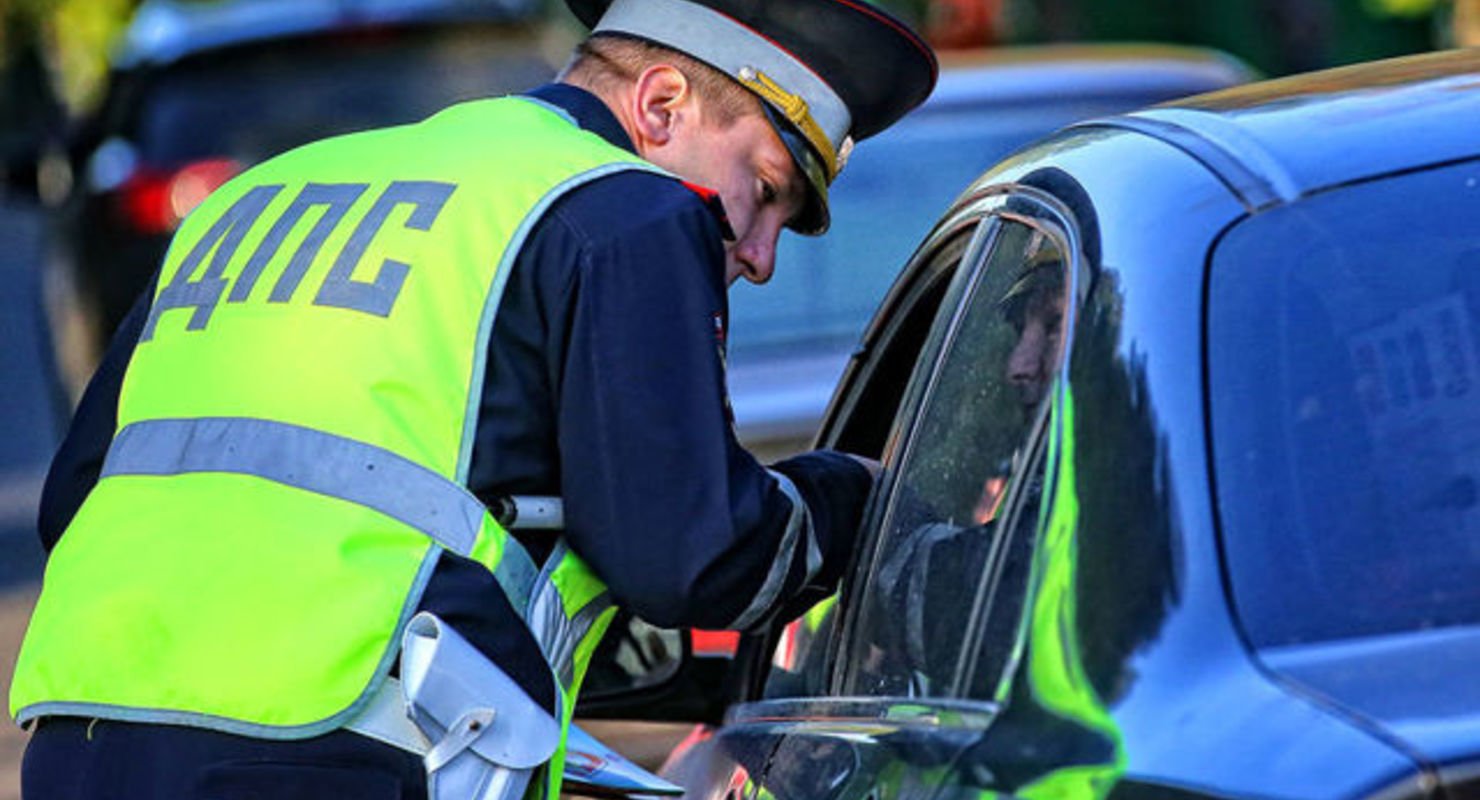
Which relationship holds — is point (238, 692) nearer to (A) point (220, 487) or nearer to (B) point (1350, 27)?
(A) point (220, 487)

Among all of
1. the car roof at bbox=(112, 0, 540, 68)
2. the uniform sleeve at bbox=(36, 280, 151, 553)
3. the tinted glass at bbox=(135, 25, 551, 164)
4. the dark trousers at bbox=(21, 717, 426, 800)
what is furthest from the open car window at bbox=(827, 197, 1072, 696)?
the car roof at bbox=(112, 0, 540, 68)

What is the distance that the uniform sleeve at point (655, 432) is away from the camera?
2758 millimetres

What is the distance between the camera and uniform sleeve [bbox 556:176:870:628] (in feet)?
9.05

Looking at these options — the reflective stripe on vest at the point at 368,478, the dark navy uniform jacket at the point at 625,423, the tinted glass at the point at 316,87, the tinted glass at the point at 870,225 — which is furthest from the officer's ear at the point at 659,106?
the tinted glass at the point at 316,87

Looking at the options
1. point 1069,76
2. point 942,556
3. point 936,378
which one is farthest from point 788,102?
point 1069,76

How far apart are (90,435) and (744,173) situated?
795mm

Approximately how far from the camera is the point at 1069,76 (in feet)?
24.9

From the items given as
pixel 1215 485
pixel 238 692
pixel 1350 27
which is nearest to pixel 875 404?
pixel 238 692

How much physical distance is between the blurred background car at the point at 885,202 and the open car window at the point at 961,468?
150 inches

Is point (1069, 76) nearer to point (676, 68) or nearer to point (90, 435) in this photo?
point (676, 68)

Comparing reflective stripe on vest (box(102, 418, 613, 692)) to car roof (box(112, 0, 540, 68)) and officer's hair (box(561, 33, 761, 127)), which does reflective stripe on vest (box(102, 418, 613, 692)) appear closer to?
officer's hair (box(561, 33, 761, 127))

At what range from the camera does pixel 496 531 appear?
277 cm

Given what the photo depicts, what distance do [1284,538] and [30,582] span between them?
891 centimetres

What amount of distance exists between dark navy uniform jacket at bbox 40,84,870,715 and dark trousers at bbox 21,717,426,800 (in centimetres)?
15
